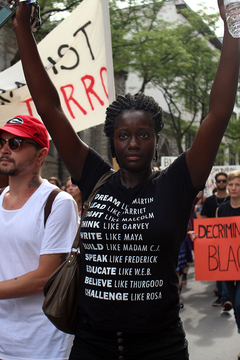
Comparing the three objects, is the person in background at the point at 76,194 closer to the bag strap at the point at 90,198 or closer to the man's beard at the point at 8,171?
the man's beard at the point at 8,171

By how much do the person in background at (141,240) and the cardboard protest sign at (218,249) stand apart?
3.40m

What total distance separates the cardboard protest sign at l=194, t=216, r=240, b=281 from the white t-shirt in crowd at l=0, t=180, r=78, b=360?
10.3 ft

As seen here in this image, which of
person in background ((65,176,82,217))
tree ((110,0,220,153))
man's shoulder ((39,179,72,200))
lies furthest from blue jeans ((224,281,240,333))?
tree ((110,0,220,153))

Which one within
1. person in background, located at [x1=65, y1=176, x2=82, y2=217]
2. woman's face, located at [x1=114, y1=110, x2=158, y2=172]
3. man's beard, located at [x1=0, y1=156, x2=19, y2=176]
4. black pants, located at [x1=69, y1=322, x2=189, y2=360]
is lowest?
black pants, located at [x1=69, y1=322, x2=189, y2=360]

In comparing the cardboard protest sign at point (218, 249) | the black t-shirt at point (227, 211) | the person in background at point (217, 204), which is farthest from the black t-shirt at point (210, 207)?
the cardboard protest sign at point (218, 249)

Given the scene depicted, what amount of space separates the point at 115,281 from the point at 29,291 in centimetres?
67

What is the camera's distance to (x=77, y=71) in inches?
186

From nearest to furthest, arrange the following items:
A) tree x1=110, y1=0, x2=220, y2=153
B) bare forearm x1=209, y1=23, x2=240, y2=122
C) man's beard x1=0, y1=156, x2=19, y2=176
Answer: bare forearm x1=209, y1=23, x2=240, y2=122 → man's beard x1=0, y1=156, x2=19, y2=176 → tree x1=110, y1=0, x2=220, y2=153

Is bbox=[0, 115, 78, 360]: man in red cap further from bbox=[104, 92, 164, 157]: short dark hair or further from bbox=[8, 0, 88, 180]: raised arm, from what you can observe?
bbox=[104, 92, 164, 157]: short dark hair

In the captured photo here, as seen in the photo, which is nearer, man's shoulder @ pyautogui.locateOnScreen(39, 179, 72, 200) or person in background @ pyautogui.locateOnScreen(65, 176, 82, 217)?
man's shoulder @ pyautogui.locateOnScreen(39, 179, 72, 200)

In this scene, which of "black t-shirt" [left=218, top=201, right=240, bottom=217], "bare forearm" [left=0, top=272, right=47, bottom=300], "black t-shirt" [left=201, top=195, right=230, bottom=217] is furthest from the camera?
"black t-shirt" [left=201, top=195, right=230, bottom=217]

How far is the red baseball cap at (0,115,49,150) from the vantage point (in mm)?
2535

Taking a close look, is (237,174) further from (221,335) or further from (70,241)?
(70,241)

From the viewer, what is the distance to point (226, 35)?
1745 mm
